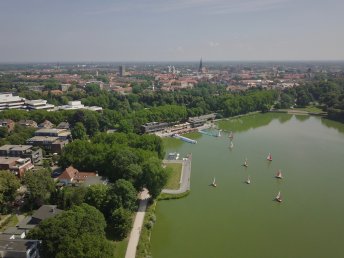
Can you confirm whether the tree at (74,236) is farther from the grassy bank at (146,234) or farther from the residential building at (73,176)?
the residential building at (73,176)

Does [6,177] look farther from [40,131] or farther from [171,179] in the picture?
[40,131]

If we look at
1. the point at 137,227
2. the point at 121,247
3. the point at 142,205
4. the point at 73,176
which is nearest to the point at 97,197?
the point at 137,227

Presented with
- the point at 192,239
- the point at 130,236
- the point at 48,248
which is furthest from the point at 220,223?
the point at 48,248

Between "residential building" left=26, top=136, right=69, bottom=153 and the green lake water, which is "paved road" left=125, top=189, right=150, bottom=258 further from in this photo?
"residential building" left=26, top=136, right=69, bottom=153

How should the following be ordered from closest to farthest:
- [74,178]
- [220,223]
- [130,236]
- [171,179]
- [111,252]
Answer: [111,252]
[130,236]
[220,223]
[74,178]
[171,179]

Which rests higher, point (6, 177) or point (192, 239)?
point (6, 177)
